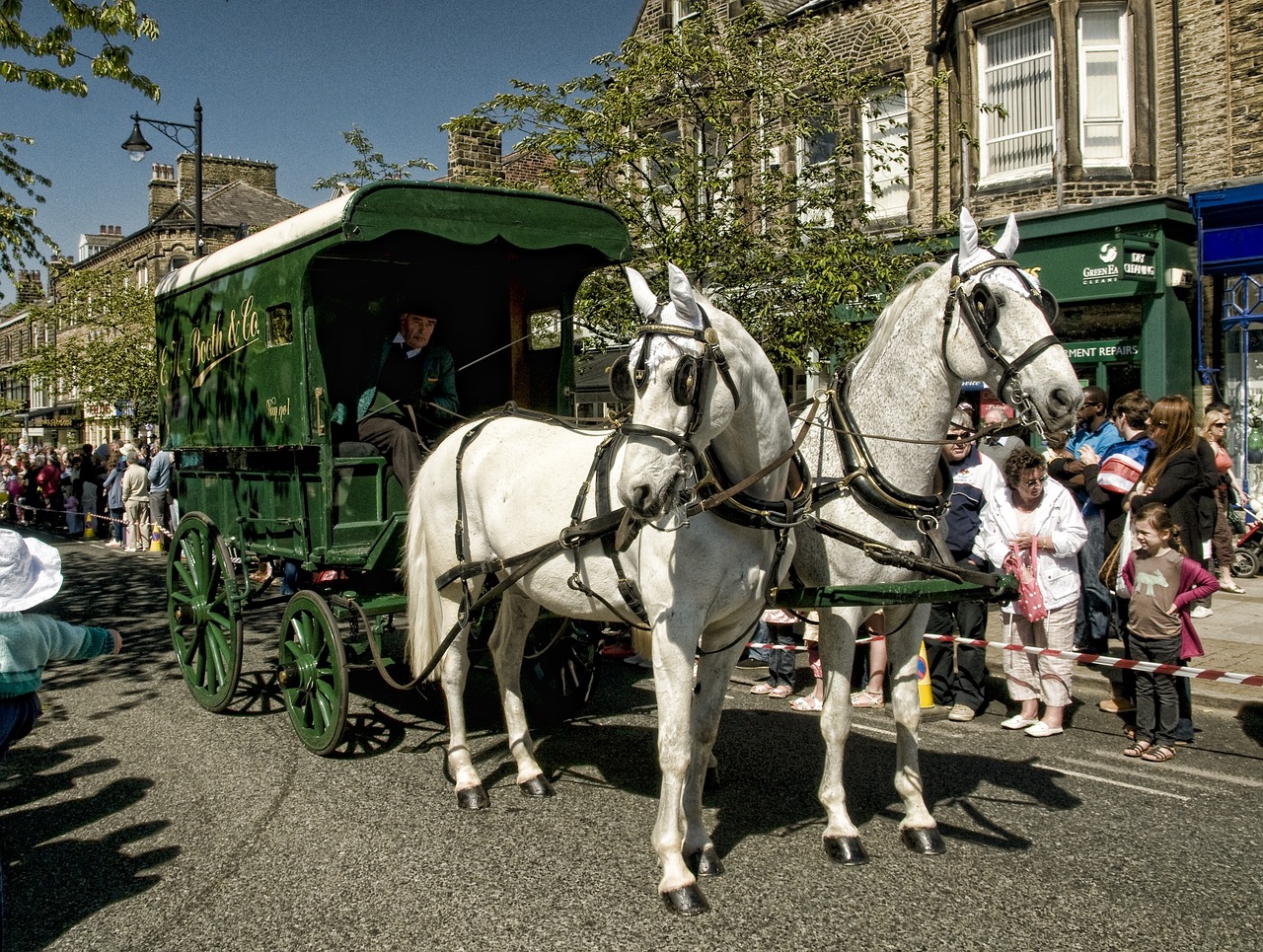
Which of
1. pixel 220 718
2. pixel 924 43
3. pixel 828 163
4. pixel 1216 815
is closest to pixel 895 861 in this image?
pixel 1216 815

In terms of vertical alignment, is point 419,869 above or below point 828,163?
below

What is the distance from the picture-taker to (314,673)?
5.84 m

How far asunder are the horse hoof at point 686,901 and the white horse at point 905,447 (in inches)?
29.0

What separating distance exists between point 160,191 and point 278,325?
40285mm

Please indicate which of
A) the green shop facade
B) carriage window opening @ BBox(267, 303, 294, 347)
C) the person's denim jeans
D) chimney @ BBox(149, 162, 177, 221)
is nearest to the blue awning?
the green shop facade

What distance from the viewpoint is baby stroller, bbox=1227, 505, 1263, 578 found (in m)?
11.3

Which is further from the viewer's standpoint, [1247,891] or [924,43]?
[924,43]

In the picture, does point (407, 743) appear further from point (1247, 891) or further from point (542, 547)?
point (1247, 891)

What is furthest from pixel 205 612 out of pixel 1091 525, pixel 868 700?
pixel 1091 525

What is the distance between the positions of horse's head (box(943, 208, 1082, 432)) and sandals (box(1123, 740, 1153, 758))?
109 inches

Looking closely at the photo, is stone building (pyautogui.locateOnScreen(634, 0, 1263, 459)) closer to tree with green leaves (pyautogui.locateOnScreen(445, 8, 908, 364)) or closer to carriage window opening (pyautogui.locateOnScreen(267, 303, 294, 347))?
tree with green leaves (pyautogui.locateOnScreen(445, 8, 908, 364))

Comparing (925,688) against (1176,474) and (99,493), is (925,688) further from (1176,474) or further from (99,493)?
(99,493)

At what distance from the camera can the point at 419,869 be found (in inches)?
170

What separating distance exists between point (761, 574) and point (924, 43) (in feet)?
44.2
